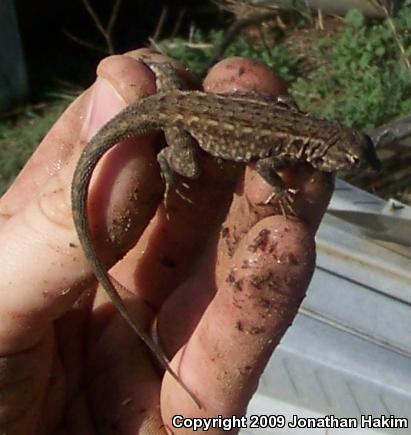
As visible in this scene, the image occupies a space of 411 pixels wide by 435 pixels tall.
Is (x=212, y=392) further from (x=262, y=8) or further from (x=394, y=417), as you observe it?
(x=262, y=8)

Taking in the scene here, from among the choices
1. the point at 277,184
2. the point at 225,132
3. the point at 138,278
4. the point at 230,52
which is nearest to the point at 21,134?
the point at 230,52

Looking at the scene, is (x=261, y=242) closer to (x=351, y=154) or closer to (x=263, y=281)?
(x=263, y=281)

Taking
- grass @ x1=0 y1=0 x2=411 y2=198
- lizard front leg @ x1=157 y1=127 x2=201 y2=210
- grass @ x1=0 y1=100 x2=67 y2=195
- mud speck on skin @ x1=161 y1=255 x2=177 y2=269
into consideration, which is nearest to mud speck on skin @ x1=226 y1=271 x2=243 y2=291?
lizard front leg @ x1=157 y1=127 x2=201 y2=210

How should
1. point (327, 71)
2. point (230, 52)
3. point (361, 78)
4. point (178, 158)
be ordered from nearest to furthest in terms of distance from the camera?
point (178, 158)
point (361, 78)
point (327, 71)
point (230, 52)

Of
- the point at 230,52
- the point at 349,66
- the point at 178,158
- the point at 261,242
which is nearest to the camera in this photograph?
the point at 261,242

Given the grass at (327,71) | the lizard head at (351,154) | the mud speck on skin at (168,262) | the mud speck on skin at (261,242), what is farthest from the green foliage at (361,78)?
the mud speck on skin at (261,242)
